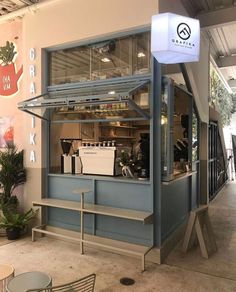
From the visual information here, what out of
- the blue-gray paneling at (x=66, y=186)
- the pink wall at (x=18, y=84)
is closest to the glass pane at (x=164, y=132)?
the blue-gray paneling at (x=66, y=186)

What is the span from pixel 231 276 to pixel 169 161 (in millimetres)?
1541

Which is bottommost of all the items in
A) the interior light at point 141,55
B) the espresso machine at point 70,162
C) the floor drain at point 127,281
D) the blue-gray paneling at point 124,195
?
the floor drain at point 127,281

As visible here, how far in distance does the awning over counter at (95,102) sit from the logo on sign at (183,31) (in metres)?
0.82

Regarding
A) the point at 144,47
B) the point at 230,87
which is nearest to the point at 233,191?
the point at 230,87

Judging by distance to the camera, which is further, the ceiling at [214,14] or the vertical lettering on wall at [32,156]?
the ceiling at [214,14]

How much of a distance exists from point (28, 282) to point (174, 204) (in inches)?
104

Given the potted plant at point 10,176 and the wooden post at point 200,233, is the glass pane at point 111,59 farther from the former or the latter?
the wooden post at point 200,233

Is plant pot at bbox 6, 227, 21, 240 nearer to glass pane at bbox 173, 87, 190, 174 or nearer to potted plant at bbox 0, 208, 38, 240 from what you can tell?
potted plant at bbox 0, 208, 38, 240

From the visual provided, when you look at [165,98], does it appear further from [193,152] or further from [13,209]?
[13,209]

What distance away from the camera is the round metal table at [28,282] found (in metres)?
2.08

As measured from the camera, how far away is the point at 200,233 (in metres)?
3.72

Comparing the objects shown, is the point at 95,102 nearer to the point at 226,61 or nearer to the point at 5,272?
the point at 5,272

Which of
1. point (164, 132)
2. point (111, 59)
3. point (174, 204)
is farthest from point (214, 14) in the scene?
point (174, 204)

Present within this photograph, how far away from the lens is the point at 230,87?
11672mm
